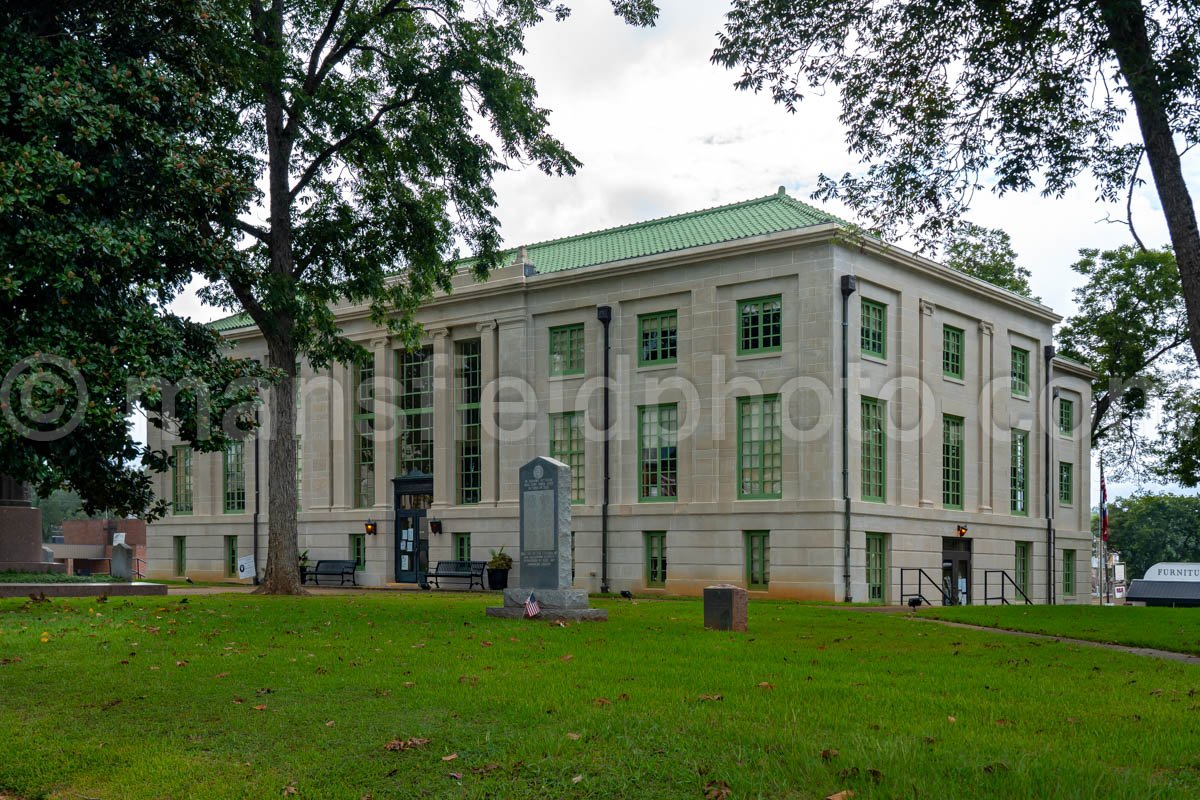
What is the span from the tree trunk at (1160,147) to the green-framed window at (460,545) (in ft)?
100

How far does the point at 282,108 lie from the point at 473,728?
21.5 metres

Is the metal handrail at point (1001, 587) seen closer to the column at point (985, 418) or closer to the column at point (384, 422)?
the column at point (985, 418)

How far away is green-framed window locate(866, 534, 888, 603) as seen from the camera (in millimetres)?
34562

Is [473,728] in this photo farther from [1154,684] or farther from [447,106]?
[447,106]

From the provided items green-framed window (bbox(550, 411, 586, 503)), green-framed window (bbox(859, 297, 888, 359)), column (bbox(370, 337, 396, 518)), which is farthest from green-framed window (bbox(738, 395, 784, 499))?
column (bbox(370, 337, 396, 518))

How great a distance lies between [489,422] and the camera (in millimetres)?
40938

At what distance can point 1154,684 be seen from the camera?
11.7 meters

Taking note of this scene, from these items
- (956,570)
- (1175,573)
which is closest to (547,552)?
(956,570)

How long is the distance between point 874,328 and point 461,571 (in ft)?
54.0

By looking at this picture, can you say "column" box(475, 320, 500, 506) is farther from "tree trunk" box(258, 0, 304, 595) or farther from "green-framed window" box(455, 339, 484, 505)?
"tree trunk" box(258, 0, 304, 595)

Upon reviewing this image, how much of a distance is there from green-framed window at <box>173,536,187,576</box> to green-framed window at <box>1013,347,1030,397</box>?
36003mm

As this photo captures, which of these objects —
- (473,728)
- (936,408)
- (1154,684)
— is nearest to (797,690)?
(473,728)

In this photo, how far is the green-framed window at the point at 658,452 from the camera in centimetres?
3672

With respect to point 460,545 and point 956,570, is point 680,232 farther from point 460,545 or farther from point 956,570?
point 956,570
